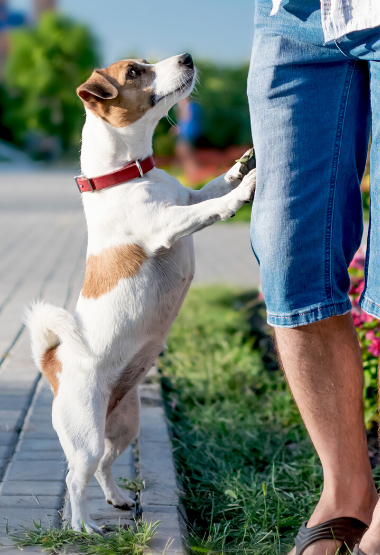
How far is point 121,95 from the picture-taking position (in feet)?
8.42

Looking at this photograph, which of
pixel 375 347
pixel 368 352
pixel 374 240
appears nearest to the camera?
pixel 374 240

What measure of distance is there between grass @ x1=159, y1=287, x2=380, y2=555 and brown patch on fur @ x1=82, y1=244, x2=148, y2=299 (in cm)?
95

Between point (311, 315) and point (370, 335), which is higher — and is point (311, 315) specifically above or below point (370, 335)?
above

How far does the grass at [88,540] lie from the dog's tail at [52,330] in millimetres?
611

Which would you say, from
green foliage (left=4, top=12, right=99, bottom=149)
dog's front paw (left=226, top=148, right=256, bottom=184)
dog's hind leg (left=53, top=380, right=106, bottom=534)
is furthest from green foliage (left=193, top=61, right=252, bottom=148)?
green foliage (left=4, top=12, right=99, bottom=149)

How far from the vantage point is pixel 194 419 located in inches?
137

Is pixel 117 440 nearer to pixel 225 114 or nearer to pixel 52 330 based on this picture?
pixel 52 330

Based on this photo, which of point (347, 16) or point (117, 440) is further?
point (117, 440)

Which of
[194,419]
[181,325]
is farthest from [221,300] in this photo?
[194,419]

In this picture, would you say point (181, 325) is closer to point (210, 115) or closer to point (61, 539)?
point (61, 539)

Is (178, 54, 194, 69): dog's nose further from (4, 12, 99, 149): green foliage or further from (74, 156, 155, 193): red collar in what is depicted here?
(4, 12, 99, 149): green foliage

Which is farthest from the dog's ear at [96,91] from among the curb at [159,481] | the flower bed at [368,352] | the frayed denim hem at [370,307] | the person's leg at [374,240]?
the curb at [159,481]

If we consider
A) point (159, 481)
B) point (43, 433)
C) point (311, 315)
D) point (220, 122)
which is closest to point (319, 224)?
point (311, 315)

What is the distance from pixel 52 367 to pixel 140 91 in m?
1.13
